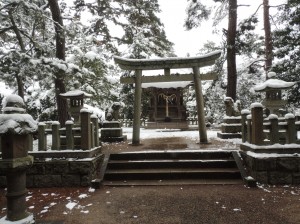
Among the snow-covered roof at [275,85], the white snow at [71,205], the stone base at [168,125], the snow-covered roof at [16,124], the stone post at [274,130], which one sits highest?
the snow-covered roof at [275,85]

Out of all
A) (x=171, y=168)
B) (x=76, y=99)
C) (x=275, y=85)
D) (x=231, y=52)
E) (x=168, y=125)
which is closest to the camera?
(x=171, y=168)

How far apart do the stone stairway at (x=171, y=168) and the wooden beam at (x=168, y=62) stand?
404 cm

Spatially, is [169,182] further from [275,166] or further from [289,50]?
[289,50]

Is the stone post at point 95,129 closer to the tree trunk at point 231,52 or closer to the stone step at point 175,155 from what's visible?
the stone step at point 175,155

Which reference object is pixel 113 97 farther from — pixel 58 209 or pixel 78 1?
pixel 58 209

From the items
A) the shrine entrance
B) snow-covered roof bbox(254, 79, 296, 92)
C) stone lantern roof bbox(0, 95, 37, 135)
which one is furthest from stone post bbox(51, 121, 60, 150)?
the shrine entrance

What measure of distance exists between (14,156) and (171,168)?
182 inches

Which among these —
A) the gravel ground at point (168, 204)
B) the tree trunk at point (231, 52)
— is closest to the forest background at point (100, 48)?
the tree trunk at point (231, 52)

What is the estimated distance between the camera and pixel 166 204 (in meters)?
5.23

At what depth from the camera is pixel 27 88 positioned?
61.3 feet

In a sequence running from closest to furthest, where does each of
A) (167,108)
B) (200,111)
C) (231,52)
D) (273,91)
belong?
(273,91) < (200,111) < (231,52) < (167,108)

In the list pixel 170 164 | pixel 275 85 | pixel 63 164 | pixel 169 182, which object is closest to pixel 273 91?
pixel 275 85

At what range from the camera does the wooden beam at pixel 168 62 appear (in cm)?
1033

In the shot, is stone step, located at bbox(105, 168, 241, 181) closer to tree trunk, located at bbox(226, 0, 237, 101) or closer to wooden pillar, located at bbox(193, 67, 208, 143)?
wooden pillar, located at bbox(193, 67, 208, 143)
